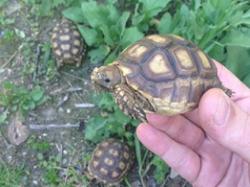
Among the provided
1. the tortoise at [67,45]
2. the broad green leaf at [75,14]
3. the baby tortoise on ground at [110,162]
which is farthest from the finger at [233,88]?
the broad green leaf at [75,14]

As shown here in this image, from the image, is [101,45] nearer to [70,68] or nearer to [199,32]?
[70,68]

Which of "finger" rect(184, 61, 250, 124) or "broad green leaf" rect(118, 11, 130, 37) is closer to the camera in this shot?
"finger" rect(184, 61, 250, 124)

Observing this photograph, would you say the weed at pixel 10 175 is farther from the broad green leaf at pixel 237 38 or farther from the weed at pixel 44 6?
the broad green leaf at pixel 237 38

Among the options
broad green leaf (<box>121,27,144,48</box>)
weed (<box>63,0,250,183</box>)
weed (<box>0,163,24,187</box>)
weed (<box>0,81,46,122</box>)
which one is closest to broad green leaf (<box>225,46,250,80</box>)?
weed (<box>63,0,250,183</box>)

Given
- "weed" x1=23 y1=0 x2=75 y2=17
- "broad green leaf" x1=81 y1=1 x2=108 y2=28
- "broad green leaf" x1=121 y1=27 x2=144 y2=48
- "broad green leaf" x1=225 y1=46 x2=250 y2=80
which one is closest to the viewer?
"broad green leaf" x1=225 y1=46 x2=250 y2=80

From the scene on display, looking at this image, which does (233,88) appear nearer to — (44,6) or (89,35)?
(89,35)

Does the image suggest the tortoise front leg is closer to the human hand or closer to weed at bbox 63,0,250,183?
the human hand
